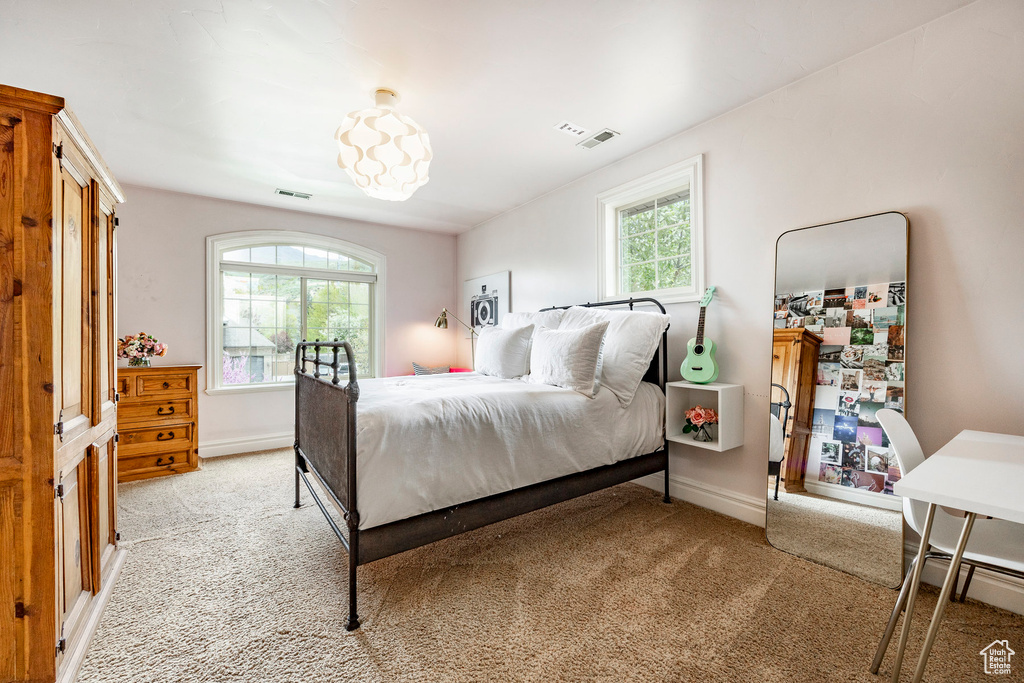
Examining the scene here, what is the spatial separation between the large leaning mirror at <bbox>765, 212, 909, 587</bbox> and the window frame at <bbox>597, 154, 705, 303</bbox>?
1.81 feet

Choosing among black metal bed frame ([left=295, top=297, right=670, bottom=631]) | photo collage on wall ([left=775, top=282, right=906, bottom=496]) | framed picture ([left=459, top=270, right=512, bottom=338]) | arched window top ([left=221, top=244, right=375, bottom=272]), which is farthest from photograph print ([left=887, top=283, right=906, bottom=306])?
arched window top ([left=221, top=244, right=375, bottom=272])

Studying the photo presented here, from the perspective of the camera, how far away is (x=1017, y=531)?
1.49 metres

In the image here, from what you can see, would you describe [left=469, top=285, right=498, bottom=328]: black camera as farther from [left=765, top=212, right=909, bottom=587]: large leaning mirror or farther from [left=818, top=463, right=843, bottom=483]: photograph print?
[left=818, top=463, right=843, bottom=483]: photograph print

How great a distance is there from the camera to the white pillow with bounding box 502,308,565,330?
3.39 m

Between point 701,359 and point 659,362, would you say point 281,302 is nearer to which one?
point 659,362

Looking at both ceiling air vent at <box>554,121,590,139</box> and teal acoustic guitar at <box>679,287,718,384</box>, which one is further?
ceiling air vent at <box>554,121,590,139</box>

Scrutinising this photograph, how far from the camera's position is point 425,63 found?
7.22 feet

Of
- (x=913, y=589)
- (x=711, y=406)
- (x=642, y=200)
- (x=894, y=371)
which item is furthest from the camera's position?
(x=642, y=200)

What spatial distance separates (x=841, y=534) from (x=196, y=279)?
17.1ft

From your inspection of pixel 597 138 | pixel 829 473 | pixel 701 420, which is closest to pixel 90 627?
pixel 701 420

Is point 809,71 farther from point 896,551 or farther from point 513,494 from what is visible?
point 513,494

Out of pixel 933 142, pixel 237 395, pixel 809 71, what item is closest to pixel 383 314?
pixel 237 395

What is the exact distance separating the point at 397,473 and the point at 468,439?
1.14 ft

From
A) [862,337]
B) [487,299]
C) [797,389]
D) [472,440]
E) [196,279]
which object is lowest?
[472,440]
